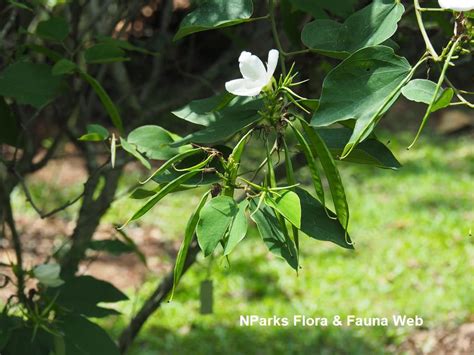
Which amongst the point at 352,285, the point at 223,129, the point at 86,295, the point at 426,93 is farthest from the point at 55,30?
the point at 352,285

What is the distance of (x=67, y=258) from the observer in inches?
68.7

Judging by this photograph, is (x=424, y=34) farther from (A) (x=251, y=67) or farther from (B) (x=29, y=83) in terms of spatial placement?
(B) (x=29, y=83)

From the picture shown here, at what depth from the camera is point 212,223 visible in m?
0.78

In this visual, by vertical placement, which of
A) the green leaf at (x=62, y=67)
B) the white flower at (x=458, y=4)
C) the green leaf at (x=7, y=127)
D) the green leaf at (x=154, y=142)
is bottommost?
the green leaf at (x=7, y=127)

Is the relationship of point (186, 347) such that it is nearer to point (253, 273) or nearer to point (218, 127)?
point (253, 273)

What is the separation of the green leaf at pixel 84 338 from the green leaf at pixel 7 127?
34cm

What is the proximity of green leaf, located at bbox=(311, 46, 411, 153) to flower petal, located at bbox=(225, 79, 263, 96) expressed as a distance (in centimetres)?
7

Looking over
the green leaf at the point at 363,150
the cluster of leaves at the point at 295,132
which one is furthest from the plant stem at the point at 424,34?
the green leaf at the point at 363,150

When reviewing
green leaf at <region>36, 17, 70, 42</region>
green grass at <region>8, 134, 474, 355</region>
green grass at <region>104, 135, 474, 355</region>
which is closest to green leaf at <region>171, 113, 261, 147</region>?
green leaf at <region>36, 17, 70, 42</region>

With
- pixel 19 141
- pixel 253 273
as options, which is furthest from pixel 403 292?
pixel 19 141

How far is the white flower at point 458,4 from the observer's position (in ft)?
2.40

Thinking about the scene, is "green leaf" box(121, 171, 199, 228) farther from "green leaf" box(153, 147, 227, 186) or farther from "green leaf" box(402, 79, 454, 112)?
"green leaf" box(402, 79, 454, 112)

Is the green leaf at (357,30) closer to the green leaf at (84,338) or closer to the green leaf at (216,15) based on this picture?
the green leaf at (216,15)

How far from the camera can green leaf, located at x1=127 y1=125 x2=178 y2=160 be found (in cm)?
97
